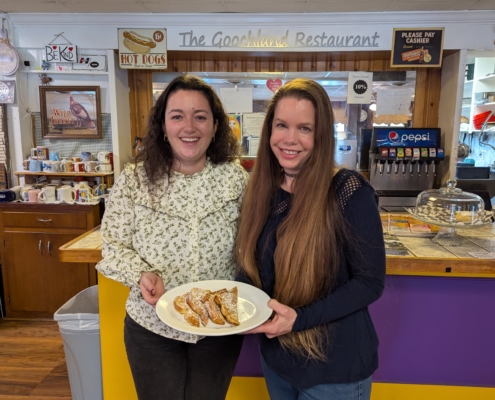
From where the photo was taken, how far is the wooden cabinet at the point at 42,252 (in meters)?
3.06

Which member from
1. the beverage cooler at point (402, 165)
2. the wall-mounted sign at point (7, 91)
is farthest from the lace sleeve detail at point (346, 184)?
the wall-mounted sign at point (7, 91)

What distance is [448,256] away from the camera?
5.31 ft

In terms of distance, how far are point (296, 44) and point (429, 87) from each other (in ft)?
4.43

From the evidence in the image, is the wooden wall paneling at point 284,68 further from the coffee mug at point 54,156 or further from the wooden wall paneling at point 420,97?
the coffee mug at point 54,156

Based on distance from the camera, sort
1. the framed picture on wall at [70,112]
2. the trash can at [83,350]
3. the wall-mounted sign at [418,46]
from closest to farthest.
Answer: the trash can at [83,350]
the wall-mounted sign at [418,46]
the framed picture on wall at [70,112]

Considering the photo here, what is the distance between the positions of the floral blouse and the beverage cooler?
7.56 feet

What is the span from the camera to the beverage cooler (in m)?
3.25

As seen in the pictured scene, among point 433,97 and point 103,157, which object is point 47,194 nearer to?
point 103,157

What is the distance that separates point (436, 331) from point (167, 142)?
4.82 ft

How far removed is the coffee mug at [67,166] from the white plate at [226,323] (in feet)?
8.50

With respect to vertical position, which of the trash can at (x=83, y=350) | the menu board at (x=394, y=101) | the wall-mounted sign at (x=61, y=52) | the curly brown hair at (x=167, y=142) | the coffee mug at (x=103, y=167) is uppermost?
the wall-mounted sign at (x=61, y=52)

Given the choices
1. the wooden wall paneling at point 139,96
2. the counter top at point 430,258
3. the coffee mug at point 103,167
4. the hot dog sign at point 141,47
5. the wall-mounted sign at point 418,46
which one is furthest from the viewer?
the wooden wall paneling at point 139,96

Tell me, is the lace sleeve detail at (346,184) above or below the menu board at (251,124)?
below

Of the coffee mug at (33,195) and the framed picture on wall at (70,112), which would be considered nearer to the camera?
the coffee mug at (33,195)
